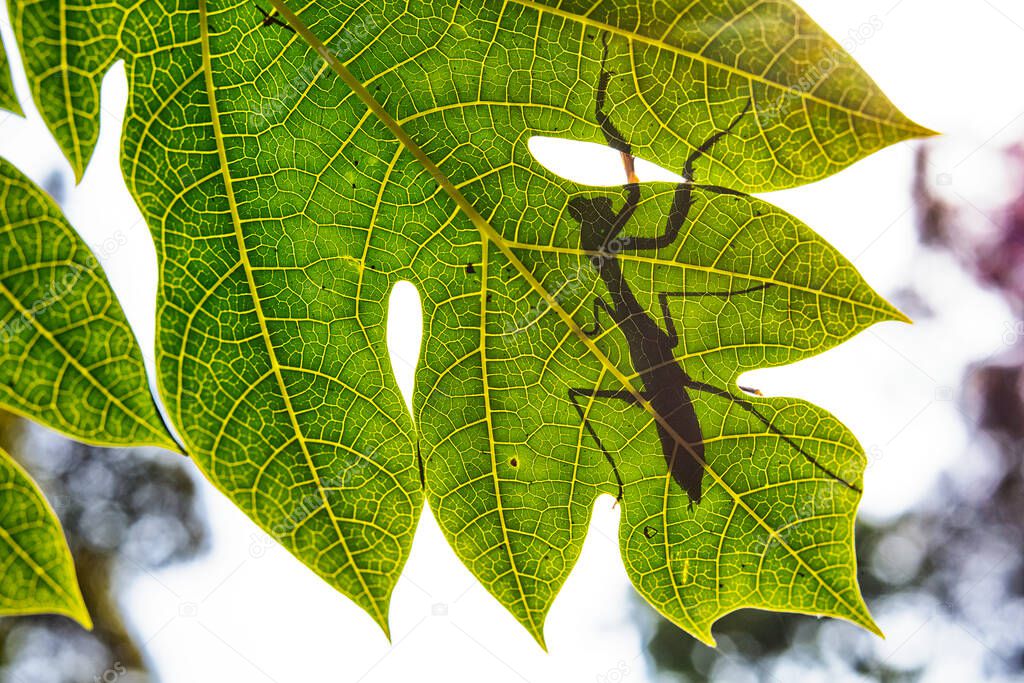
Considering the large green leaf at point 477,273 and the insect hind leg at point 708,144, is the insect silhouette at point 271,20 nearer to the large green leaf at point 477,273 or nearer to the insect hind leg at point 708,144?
the large green leaf at point 477,273

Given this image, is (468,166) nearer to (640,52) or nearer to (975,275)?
(640,52)

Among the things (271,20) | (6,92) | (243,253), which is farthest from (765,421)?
(6,92)

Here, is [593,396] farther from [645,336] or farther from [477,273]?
[477,273]

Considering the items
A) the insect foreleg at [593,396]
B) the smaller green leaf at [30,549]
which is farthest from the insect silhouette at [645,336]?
the smaller green leaf at [30,549]

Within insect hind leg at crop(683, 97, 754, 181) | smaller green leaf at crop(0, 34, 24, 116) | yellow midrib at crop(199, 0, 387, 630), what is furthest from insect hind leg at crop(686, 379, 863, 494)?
smaller green leaf at crop(0, 34, 24, 116)

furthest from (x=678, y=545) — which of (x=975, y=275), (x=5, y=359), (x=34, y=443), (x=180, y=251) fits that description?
(x=34, y=443)

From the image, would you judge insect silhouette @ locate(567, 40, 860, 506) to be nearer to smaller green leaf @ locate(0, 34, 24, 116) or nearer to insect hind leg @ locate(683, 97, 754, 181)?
insect hind leg @ locate(683, 97, 754, 181)

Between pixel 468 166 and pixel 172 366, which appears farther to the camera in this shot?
pixel 468 166
